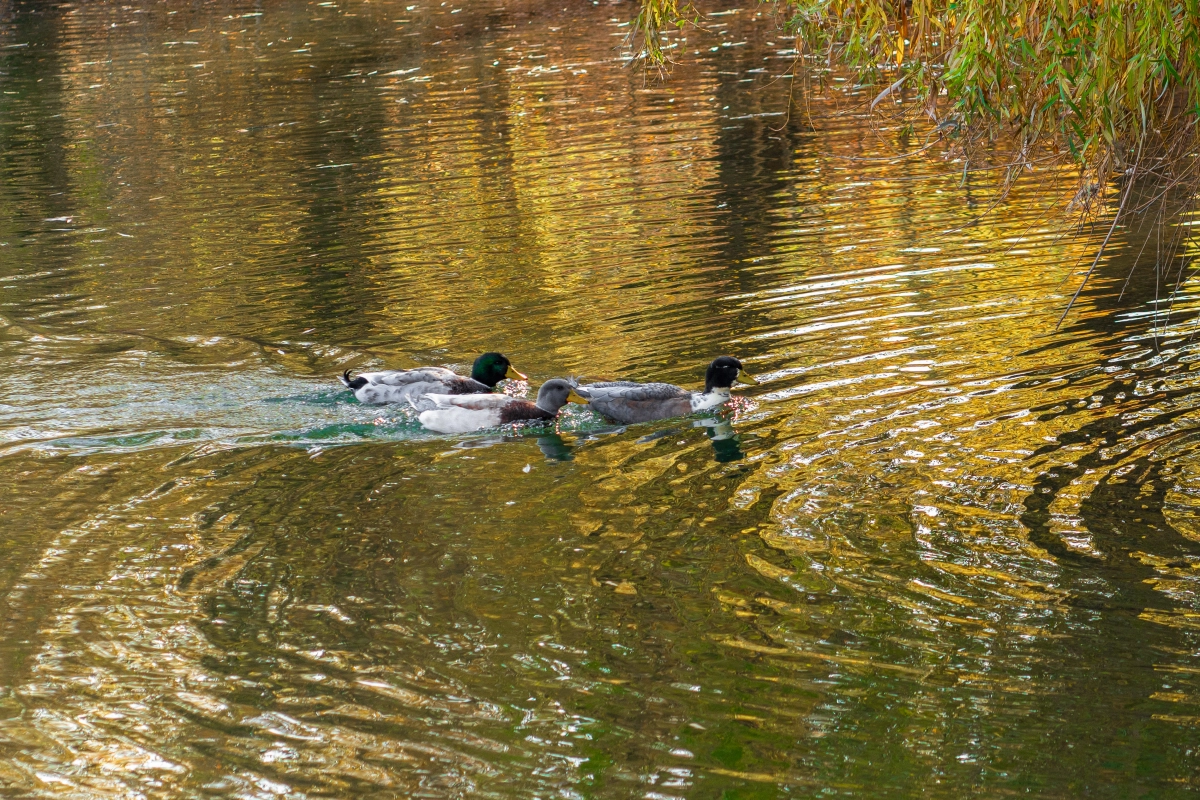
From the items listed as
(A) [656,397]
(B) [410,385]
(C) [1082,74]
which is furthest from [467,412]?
(C) [1082,74]

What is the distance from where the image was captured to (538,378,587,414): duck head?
1066cm

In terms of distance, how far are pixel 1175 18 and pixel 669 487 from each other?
13.2ft

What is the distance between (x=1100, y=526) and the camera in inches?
311

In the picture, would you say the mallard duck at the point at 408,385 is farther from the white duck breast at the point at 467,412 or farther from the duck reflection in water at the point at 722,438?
the duck reflection in water at the point at 722,438

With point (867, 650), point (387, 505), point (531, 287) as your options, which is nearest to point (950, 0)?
point (867, 650)

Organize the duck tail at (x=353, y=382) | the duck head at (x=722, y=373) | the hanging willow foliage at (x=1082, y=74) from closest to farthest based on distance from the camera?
the hanging willow foliage at (x=1082, y=74)
the duck head at (x=722, y=373)
the duck tail at (x=353, y=382)

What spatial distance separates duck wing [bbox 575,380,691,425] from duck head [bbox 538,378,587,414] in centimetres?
13

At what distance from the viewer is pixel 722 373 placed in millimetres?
10539

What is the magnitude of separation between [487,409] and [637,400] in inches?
45.1

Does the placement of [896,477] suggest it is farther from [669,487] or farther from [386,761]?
[386,761]

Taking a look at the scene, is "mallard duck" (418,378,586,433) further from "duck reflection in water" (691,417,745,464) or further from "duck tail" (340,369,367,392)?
"duck reflection in water" (691,417,745,464)

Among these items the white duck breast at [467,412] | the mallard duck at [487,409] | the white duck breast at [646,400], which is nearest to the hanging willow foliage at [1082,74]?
the white duck breast at [646,400]

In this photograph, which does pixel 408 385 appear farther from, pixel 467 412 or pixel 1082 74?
pixel 1082 74

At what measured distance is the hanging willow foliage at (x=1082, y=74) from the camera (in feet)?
22.7
